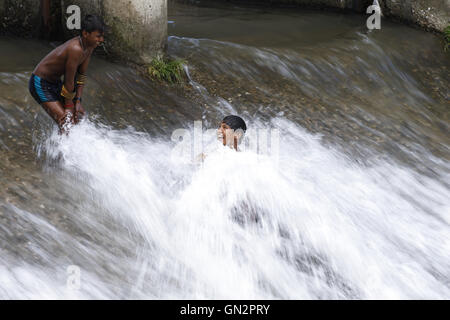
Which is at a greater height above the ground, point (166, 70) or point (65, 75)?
point (65, 75)

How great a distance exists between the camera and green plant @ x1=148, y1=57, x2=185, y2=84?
23.6ft

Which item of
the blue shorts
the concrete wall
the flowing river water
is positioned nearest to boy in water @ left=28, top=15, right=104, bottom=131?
the blue shorts

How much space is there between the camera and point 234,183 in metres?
5.14

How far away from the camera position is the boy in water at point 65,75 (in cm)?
501

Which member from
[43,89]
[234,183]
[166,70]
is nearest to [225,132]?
[234,183]

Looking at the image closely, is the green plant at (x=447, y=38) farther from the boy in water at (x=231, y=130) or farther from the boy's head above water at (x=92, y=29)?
the boy's head above water at (x=92, y=29)

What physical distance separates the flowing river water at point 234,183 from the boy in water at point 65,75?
11.3 inches

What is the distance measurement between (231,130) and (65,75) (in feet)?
4.69

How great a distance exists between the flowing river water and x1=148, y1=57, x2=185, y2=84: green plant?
0.14 metres

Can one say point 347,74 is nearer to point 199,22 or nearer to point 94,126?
point 199,22

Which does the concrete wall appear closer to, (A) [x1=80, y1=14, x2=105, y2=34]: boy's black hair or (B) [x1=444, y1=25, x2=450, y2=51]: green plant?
(A) [x1=80, y1=14, x2=105, y2=34]: boy's black hair

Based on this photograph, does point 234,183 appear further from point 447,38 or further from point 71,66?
point 447,38

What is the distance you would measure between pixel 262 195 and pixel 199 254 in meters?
0.84

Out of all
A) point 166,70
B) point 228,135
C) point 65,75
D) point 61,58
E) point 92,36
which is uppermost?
point 92,36
